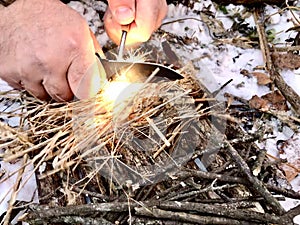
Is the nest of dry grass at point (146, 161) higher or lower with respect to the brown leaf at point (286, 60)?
lower

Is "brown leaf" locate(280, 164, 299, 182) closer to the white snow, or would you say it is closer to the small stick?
the white snow

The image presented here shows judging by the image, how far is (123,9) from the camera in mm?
1455

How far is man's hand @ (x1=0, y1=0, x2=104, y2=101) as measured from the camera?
4.47 feet

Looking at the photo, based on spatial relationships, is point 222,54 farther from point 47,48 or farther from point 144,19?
point 47,48

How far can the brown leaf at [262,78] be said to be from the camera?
1968 millimetres

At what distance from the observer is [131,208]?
126cm

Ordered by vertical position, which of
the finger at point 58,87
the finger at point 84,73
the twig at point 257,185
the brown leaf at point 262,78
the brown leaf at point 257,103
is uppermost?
the finger at point 84,73

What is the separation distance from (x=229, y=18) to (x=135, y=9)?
2.78ft

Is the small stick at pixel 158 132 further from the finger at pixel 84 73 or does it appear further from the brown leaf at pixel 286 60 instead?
the brown leaf at pixel 286 60

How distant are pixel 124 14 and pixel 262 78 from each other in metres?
0.77

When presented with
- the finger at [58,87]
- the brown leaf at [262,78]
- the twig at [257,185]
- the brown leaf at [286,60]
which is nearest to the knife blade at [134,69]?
the finger at [58,87]

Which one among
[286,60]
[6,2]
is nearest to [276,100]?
[286,60]

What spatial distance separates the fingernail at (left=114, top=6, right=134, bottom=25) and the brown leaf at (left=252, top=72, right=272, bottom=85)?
0.73 metres

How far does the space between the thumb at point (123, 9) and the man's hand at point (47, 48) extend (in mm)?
105
